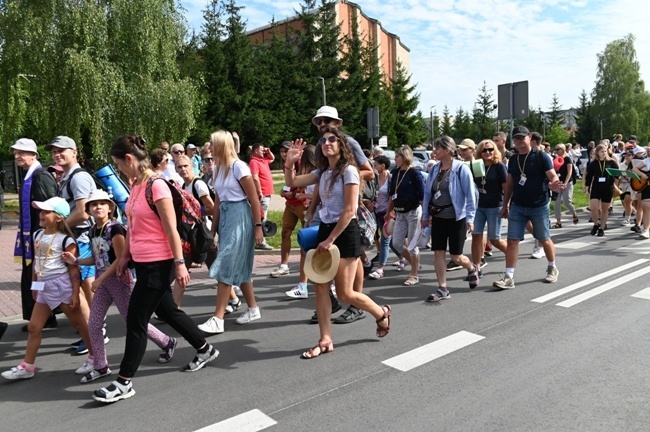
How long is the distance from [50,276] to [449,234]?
13.4 feet

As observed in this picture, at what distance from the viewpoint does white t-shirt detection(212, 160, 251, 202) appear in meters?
4.95

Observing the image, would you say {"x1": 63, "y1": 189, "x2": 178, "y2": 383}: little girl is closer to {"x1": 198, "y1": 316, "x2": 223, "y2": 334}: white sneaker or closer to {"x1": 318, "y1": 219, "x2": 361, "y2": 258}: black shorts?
{"x1": 198, "y1": 316, "x2": 223, "y2": 334}: white sneaker

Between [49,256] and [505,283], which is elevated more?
[49,256]

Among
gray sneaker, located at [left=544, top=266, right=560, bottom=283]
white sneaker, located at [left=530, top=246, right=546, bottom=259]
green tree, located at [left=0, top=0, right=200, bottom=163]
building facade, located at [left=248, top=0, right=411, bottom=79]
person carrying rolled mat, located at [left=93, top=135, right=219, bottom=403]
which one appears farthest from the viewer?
building facade, located at [left=248, top=0, right=411, bottom=79]

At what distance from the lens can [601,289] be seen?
6289mm

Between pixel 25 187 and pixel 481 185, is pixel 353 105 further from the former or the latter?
pixel 25 187

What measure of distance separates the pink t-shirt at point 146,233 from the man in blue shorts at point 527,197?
14.1 ft

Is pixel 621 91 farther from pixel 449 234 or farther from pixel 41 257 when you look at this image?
pixel 41 257

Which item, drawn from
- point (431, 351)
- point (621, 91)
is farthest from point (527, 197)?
point (621, 91)

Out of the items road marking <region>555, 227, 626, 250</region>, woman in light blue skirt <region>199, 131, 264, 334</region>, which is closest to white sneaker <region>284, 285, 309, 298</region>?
woman in light blue skirt <region>199, 131, 264, 334</region>

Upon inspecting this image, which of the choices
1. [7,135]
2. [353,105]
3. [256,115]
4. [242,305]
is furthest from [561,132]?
[242,305]

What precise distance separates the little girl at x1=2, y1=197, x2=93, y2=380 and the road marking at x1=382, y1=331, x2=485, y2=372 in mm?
2548

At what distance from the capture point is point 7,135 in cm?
1783

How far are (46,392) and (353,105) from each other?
136ft
